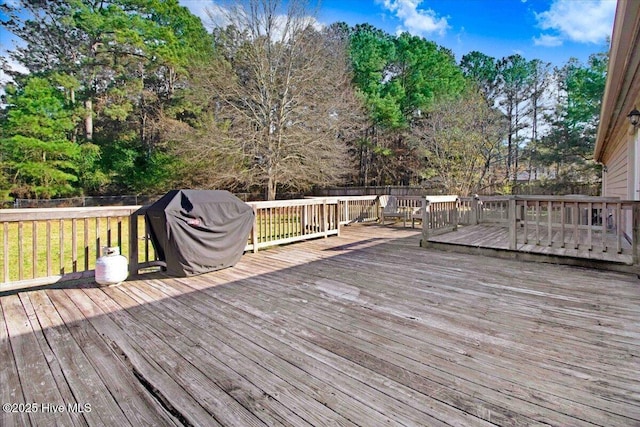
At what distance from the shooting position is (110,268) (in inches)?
136

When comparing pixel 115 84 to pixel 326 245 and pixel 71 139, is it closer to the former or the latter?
pixel 71 139

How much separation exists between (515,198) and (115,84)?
1941cm

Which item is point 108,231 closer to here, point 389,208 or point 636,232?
point 636,232

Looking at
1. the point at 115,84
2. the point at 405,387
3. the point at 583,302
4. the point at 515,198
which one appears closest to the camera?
the point at 405,387

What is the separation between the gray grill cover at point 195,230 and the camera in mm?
3742

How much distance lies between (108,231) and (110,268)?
46 centimetres

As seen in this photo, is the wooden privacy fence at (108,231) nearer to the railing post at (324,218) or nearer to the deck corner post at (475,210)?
the railing post at (324,218)

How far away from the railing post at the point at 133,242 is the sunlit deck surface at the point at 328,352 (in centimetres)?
33

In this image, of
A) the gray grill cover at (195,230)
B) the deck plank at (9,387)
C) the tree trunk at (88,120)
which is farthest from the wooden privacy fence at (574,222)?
the tree trunk at (88,120)

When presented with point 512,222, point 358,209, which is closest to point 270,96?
point 358,209

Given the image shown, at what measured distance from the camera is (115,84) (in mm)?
17125

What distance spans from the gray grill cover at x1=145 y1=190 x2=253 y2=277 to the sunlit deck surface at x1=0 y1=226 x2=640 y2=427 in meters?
0.32

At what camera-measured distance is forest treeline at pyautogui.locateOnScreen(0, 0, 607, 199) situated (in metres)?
13.5

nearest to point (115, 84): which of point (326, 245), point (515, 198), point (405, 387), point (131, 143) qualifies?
point (131, 143)
